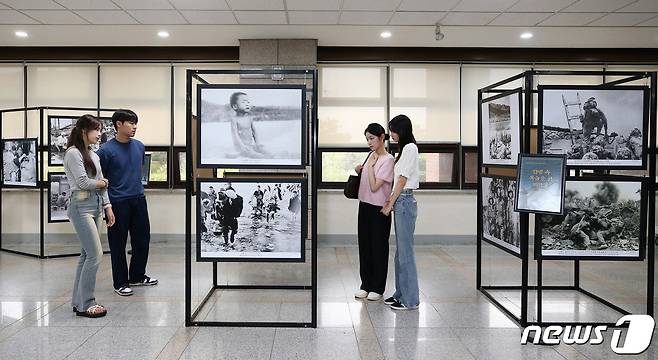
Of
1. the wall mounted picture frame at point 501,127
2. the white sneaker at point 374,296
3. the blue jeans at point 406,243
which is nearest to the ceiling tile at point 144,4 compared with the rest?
the blue jeans at point 406,243

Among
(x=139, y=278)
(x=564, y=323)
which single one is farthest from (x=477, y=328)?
(x=139, y=278)

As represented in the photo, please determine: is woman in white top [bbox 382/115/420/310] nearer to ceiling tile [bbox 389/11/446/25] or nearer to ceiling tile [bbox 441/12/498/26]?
ceiling tile [bbox 389/11/446/25]

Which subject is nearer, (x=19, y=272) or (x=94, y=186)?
(x=94, y=186)

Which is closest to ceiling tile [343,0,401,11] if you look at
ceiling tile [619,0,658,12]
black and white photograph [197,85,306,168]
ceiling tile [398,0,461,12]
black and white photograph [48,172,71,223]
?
ceiling tile [398,0,461,12]

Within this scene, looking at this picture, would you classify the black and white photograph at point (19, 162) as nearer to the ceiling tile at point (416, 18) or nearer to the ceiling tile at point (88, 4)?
the ceiling tile at point (88, 4)

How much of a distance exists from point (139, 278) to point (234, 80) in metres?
3.57

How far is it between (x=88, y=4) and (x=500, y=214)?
495cm

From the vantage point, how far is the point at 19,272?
20.5 ft

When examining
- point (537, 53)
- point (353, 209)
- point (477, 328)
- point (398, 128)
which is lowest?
point (477, 328)

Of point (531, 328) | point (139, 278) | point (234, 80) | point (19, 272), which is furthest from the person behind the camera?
point (234, 80)

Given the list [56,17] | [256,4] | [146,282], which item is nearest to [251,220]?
[146,282]

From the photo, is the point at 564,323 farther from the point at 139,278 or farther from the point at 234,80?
the point at 234,80

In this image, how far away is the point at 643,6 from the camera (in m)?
6.11

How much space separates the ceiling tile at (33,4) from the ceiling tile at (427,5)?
12.9 feet
